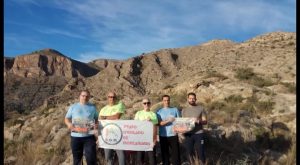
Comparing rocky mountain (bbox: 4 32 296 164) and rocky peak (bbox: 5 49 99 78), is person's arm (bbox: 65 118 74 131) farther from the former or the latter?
rocky peak (bbox: 5 49 99 78)

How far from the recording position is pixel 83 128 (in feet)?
27.4

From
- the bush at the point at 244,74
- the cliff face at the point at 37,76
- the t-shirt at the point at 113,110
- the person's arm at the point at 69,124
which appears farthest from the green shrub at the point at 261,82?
the cliff face at the point at 37,76

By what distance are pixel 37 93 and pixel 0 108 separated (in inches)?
2420

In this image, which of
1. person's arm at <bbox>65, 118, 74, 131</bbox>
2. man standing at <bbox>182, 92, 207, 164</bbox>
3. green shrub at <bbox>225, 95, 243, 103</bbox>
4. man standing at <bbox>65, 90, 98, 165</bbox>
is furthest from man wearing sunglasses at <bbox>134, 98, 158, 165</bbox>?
green shrub at <bbox>225, 95, 243, 103</bbox>

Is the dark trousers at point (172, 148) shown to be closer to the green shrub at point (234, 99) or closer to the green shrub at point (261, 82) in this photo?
the green shrub at point (234, 99)

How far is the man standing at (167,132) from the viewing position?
908 cm

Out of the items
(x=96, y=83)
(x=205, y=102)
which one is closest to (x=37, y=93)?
(x=96, y=83)

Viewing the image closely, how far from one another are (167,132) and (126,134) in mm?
858

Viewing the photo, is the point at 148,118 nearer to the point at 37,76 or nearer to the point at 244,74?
the point at 244,74

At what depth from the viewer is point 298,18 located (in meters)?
6.20

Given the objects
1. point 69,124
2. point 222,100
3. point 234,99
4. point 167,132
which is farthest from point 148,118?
point 234,99

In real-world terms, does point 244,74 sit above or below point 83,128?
above

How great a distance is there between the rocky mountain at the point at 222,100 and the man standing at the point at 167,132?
1.48 m

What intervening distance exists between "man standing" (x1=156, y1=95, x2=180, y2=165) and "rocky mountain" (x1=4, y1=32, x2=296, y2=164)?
1476 mm
